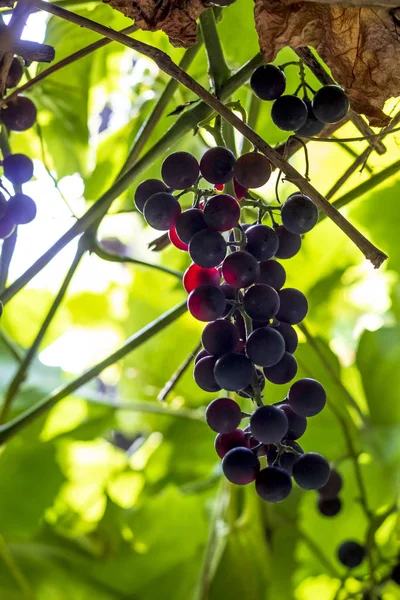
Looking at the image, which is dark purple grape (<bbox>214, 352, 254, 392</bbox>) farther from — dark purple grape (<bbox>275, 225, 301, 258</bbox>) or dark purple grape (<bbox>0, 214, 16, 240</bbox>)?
dark purple grape (<bbox>0, 214, 16, 240</bbox>)

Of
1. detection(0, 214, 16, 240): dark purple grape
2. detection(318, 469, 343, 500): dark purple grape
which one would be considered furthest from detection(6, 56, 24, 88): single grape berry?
detection(318, 469, 343, 500): dark purple grape

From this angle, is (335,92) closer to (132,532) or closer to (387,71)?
(387,71)

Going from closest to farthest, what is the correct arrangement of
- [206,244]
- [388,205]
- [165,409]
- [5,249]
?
[206,244] < [5,249] < [388,205] < [165,409]

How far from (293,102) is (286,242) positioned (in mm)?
79

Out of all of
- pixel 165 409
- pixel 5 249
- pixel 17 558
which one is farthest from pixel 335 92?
pixel 17 558

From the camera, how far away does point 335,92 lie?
1.17 ft

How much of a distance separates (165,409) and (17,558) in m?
0.29

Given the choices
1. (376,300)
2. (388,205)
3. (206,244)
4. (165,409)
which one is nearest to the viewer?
(206,244)

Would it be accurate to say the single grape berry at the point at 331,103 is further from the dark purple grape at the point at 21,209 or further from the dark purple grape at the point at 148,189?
the dark purple grape at the point at 21,209

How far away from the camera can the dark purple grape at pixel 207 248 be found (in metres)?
0.35

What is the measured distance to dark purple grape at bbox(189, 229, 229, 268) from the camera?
13.6 inches

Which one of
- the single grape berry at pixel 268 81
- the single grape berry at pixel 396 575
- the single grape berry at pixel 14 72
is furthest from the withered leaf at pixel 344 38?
the single grape berry at pixel 396 575

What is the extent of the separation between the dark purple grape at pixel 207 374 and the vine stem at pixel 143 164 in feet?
0.49

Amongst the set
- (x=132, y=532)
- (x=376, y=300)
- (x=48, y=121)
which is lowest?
(x=376, y=300)
